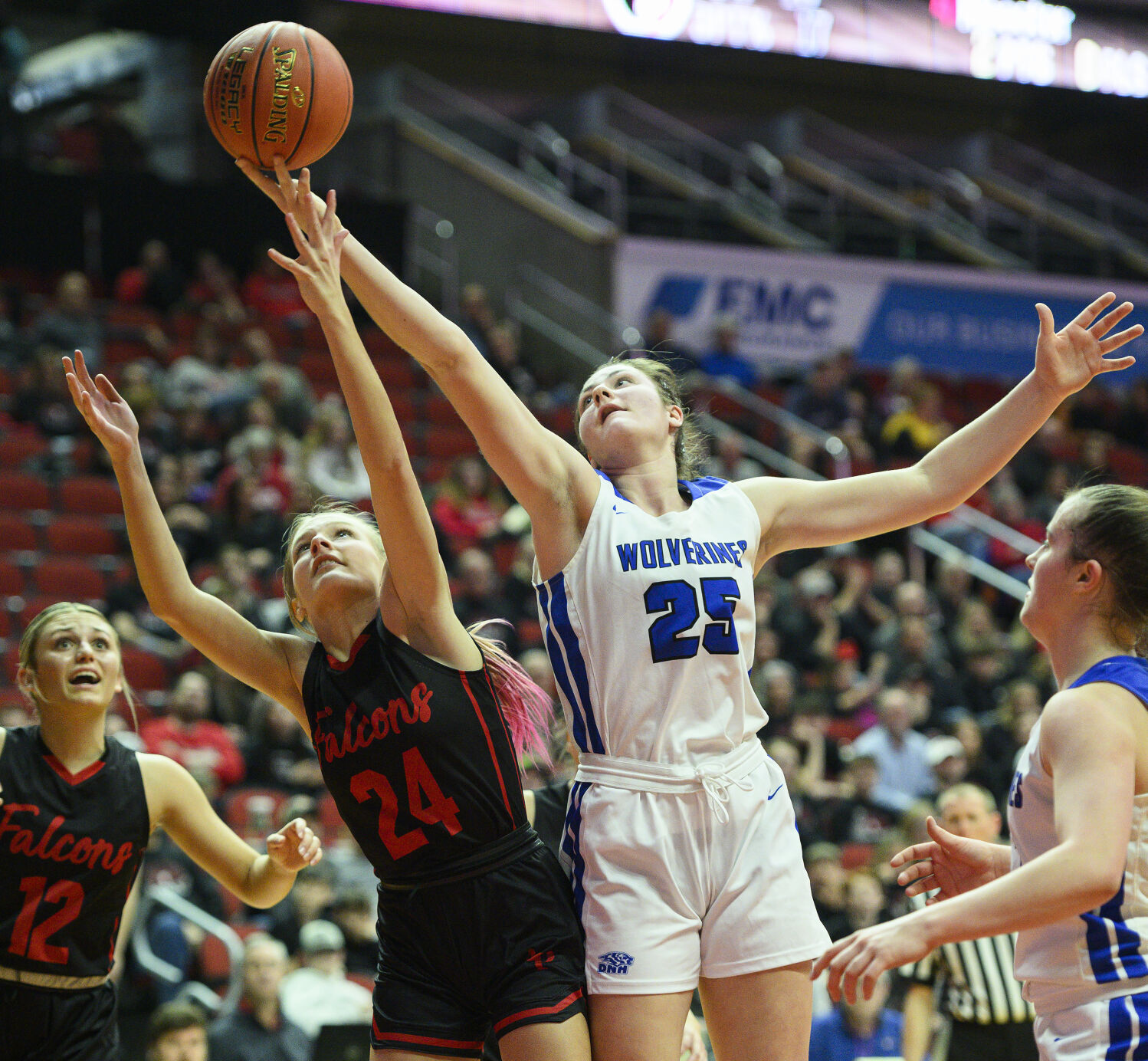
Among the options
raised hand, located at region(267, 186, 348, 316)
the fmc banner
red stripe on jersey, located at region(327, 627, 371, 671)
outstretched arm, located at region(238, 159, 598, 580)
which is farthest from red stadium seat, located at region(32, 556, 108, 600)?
raised hand, located at region(267, 186, 348, 316)

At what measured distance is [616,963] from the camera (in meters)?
2.71

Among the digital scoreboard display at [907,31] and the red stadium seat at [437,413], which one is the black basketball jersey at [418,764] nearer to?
the red stadium seat at [437,413]

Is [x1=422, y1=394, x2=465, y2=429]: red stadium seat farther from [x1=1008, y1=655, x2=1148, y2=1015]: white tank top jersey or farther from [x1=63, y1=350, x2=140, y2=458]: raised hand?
[x1=1008, y1=655, x2=1148, y2=1015]: white tank top jersey

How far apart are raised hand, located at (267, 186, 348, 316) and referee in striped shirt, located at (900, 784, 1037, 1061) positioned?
3.03 meters

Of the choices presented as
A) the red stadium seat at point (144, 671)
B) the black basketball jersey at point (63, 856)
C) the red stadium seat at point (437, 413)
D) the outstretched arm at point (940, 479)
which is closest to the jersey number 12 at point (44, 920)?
the black basketball jersey at point (63, 856)

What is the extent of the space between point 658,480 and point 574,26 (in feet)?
41.5

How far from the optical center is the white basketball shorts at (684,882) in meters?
2.71

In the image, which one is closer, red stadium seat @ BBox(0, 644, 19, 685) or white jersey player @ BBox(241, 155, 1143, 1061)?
white jersey player @ BBox(241, 155, 1143, 1061)

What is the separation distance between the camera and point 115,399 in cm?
338

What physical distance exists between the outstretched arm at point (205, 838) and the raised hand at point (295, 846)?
0.12m

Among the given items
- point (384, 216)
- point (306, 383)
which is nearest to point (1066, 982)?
point (306, 383)

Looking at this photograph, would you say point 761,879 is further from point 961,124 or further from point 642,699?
point 961,124

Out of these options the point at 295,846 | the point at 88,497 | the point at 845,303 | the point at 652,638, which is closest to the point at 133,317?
the point at 88,497

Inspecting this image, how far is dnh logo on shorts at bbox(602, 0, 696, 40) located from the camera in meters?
14.9
